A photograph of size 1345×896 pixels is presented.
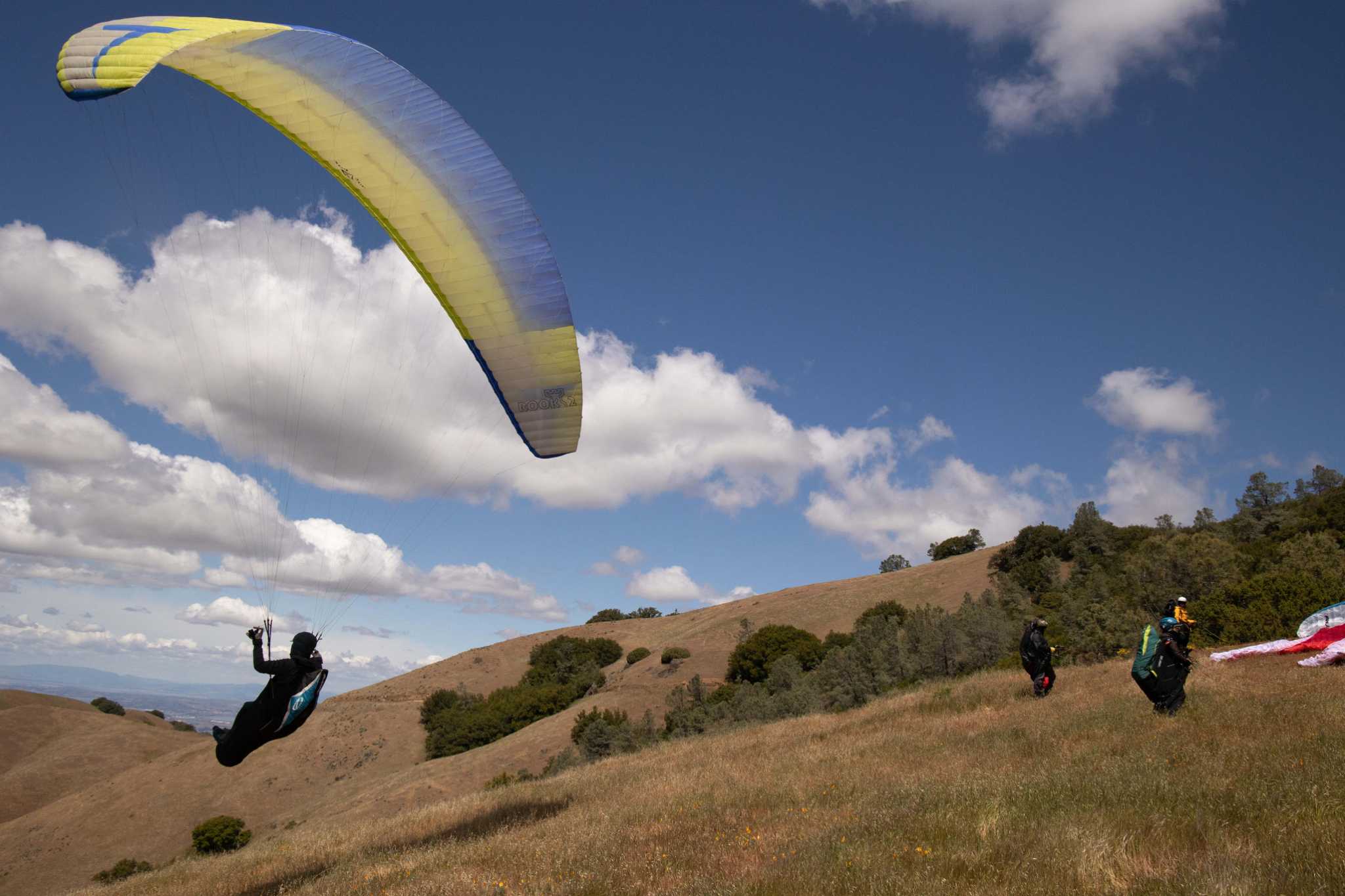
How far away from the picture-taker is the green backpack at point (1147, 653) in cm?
1188

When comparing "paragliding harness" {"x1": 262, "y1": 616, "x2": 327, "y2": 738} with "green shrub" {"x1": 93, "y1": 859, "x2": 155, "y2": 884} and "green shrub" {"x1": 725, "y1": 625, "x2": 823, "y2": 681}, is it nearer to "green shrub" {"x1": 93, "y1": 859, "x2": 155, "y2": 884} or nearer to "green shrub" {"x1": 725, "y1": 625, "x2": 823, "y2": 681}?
"green shrub" {"x1": 93, "y1": 859, "x2": 155, "y2": 884}

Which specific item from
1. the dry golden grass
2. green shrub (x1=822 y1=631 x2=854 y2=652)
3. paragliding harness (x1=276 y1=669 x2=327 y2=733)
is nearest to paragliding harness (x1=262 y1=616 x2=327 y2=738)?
paragliding harness (x1=276 y1=669 x2=327 y2=733)

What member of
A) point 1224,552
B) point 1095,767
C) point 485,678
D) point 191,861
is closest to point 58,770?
point 485,678

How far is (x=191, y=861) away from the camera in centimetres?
1552

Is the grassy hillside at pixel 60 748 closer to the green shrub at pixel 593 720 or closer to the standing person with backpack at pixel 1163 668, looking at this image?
the green shrub at pixel 593 720

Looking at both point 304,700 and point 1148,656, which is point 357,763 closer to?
point 304,700

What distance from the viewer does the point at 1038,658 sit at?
53.5 feet

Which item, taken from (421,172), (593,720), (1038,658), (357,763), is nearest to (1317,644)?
(1038,658)

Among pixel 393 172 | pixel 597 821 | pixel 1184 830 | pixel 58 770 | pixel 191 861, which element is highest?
pixel 393 172

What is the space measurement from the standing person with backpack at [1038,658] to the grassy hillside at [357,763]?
87.1 ft

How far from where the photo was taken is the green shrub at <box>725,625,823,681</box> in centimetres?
5022

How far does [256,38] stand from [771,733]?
17283mm

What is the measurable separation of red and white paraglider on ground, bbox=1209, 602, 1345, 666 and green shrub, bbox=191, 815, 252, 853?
43.9 meters

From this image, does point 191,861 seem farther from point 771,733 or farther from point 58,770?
point 58,770
